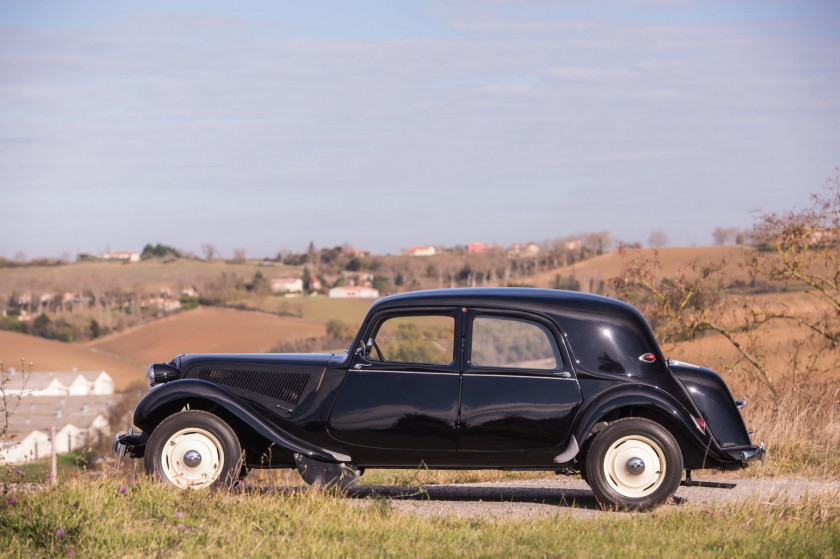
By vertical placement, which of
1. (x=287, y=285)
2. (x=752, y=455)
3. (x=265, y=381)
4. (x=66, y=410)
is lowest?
(x=66, y=410)

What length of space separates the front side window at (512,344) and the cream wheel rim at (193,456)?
7.44 feet

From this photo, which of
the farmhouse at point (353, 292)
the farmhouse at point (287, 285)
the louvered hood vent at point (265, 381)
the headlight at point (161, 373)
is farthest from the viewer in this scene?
the farmhouse at point (287, 285)

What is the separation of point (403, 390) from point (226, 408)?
4.92ft

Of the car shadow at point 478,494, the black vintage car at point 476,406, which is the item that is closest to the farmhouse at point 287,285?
the car shadow at point 478,494

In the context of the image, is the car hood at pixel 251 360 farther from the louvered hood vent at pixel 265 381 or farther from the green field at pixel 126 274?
the green field at pixel 126 274

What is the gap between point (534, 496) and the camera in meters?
8.07

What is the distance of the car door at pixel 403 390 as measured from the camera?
714cm

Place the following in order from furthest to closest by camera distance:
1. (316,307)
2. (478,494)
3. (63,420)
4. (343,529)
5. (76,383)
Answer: (316,307) < (76,383) < (63,420) < (478,494) < (343,529)

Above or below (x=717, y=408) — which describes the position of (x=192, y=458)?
below

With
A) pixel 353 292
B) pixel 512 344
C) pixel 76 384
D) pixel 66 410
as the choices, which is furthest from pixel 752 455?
pixel 76 384

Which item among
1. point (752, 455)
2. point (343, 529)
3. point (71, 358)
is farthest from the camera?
point (71, 358)

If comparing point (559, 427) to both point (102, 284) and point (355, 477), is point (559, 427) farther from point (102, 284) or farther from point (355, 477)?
point (102, 284)

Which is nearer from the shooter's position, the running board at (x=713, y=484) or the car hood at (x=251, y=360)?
the car hood at (x=251, y=360)

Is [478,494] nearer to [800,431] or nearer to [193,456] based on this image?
[193,456]
